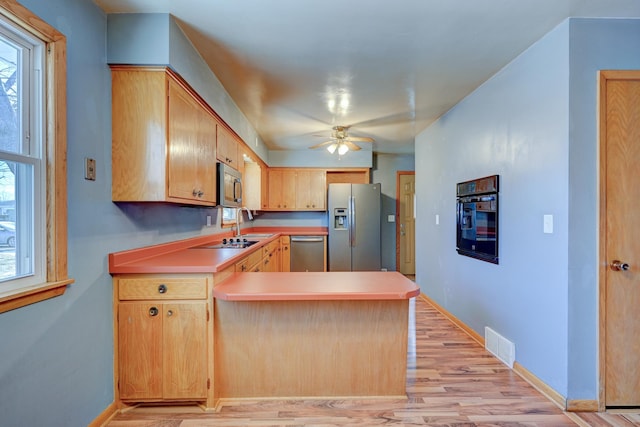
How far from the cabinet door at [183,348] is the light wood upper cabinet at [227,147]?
1456mm

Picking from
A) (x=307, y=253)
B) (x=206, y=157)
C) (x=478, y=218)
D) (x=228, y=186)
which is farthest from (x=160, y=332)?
(x=307, y=253)

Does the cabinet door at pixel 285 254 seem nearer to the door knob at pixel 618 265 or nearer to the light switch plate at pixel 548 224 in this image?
the light switch plate at pixel 548 224

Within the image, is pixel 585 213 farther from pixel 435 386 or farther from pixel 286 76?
pixel 286 76

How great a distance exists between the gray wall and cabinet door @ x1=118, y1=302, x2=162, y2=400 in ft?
8.08

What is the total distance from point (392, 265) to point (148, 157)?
16.3ft

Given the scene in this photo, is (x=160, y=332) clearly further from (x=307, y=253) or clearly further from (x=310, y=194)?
(x=310, y=194)

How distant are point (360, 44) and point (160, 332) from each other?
2.26 meters

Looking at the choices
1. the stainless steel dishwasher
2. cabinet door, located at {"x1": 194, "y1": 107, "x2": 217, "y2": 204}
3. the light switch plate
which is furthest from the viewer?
the stainless steel dishwasher

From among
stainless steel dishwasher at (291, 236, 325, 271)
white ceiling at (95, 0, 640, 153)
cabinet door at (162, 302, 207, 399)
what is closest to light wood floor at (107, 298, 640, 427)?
cabinet door at (162, 302, 207, 399)

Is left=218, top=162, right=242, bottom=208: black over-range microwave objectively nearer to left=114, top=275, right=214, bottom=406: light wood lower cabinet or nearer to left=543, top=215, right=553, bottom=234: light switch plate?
left=114, top=275, right=214, bottom=406: light wood lower cabinet

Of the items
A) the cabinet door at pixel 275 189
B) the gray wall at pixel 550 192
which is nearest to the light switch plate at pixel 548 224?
the gray wall at pixel 550 192

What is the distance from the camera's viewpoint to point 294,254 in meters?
5.16

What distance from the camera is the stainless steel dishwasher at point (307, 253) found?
517 cm

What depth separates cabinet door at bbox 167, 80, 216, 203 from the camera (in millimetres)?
1910
